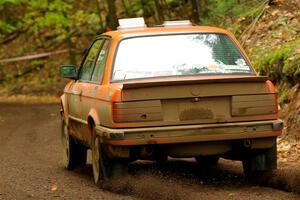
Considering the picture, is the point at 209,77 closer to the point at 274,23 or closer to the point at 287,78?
the point at 287,78

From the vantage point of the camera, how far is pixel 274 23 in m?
16.0

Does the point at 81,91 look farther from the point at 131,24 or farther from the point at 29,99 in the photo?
the point at 29,99

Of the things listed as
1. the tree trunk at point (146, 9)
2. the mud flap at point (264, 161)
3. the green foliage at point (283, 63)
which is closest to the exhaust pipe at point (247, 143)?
the mud flap at point (264, 161)

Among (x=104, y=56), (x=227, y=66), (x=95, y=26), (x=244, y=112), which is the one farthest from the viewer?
(x=95, y=26)

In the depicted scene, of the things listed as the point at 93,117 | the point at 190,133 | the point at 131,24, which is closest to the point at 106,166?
the point at 93,117

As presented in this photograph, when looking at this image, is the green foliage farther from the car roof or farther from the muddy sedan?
the muddy sedan

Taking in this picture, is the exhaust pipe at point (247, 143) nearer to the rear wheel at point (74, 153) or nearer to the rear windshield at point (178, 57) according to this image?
the rear windshield at point (178, 57)

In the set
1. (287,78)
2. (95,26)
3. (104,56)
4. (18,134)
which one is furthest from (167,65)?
(95,26)

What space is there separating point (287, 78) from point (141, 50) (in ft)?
15.6

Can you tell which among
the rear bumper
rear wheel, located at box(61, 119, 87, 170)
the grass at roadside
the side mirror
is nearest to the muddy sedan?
the rear bumper

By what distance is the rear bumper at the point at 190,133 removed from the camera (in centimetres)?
756

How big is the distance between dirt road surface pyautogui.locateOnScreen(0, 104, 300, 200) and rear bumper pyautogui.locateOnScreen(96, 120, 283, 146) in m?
0.49

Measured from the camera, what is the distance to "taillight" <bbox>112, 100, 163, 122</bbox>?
7.59m

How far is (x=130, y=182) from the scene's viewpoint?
7.86 m
